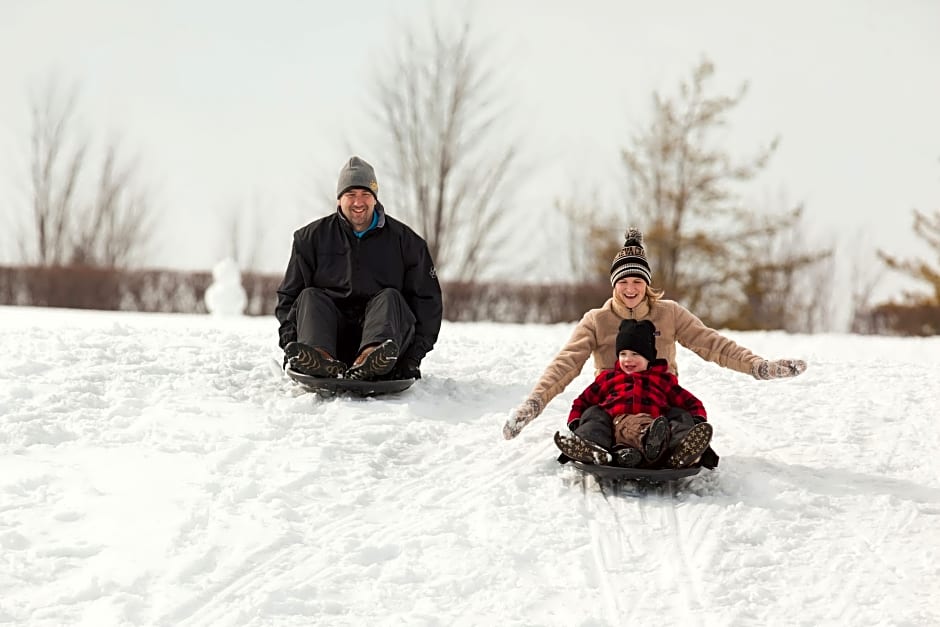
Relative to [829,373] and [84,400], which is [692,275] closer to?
[829,373]

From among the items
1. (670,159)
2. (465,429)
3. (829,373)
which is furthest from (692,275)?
(465,429)

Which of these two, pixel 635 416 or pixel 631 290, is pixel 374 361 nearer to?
pixel 631 290

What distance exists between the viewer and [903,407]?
22.0 feet

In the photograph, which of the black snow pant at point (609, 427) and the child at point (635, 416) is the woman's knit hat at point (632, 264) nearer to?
the child at point (635, 416)

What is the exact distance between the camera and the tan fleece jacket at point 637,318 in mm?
5199

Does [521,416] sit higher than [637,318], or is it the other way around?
[637,318]

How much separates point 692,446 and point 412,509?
1359 millimetres

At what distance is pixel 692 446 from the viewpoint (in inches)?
183

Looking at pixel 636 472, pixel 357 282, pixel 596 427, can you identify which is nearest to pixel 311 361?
pixel 357 282

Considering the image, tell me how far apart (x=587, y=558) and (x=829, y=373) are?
163 inches

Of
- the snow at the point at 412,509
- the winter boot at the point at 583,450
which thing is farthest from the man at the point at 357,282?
the winter boot at the point at 583,450

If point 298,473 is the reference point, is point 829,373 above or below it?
above

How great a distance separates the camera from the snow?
149 inches

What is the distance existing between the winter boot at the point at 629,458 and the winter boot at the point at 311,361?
6.46ft
